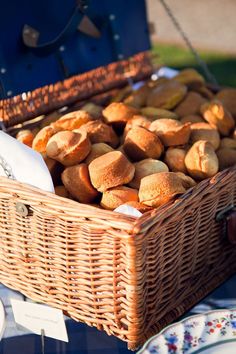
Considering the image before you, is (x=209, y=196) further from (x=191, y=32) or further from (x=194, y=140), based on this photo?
(x=191, y=32)

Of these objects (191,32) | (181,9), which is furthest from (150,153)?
(181,9)

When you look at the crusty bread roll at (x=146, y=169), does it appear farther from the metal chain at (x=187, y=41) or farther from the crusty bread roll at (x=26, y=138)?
the metal chain at (x=187, y=41)

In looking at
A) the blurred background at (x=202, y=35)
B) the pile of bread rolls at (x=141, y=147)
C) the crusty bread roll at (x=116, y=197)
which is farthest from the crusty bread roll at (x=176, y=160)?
the blurred background at (x=202, y=35)

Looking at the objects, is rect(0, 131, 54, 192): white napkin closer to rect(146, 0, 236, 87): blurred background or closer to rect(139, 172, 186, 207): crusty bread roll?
rect(139, 172, 186, 207): crusty bread roll

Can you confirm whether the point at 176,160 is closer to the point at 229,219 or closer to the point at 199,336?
the point at 229,219

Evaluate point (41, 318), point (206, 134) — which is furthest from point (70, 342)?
point (206, 134)

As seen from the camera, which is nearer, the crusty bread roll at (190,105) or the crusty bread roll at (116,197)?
the crusty bread roll at (116,197)

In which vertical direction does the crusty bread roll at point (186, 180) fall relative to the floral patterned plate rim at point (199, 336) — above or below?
above
